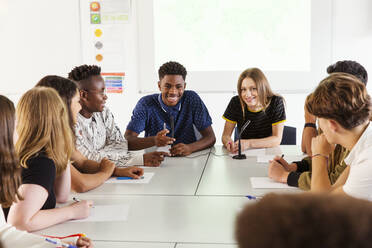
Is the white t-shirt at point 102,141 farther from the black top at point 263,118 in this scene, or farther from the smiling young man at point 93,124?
the black top at point 263,118

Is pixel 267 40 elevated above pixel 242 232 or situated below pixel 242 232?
above

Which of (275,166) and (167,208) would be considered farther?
(275,166)

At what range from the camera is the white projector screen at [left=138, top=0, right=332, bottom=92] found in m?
4.55

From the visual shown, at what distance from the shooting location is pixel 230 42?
4660 millimetres

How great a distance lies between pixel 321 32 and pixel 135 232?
12.0ft

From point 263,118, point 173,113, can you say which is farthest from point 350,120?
point 173,113

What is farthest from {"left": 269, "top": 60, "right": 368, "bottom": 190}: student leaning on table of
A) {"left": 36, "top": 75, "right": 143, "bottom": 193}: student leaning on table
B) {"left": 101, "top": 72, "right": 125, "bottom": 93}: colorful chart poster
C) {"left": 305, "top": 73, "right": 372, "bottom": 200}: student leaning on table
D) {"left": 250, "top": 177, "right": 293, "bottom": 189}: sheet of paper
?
{"left": 101, "top": 72, "right": 125, "bottom": 93}: colorful chart poster

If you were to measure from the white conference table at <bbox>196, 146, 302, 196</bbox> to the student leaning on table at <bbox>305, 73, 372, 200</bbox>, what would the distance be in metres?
0.44

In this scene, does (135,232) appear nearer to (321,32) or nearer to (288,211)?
(288,211)

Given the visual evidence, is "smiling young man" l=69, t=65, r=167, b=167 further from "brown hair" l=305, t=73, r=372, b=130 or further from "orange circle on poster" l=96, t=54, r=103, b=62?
"orange circle on poster" l=96, t=54, r=103, b=62

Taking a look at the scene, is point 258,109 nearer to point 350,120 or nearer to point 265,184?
point 265,184

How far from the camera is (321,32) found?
14.6ft

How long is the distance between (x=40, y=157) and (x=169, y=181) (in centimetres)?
85

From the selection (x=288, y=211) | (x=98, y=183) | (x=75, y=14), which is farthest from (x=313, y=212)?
(x=75, y=14)
